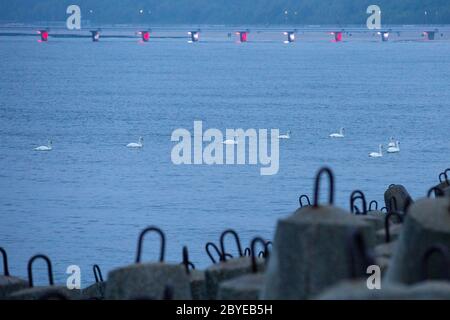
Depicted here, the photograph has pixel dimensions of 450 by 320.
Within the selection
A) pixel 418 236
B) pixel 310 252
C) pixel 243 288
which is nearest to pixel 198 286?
pixel 243 288

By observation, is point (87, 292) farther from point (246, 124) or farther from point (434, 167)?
point (246, 124)

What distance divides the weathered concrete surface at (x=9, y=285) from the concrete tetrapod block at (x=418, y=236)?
12.7 feet

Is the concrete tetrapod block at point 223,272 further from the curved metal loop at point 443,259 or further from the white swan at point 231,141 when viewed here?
the white swan at point 231,141

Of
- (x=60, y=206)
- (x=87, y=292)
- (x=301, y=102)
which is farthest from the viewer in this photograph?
(x=301, y=102)

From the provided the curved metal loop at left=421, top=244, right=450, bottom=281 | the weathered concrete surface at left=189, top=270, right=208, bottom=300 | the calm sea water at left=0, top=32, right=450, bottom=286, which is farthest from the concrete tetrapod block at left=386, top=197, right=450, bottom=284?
the calm sea water at left=0, top=32, right=450, bottom=286

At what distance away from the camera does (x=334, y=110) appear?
303ft

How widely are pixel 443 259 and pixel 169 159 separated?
5285cm

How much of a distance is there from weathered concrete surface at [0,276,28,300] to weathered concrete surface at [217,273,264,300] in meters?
2.44

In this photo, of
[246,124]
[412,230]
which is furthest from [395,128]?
[412,230]

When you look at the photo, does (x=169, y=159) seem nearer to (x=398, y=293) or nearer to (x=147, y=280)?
(x=147, y=280)

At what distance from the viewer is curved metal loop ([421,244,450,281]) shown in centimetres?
749

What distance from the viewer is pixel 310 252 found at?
8.30 metres
